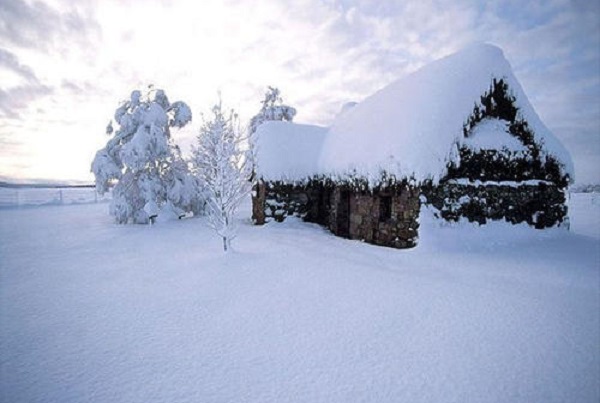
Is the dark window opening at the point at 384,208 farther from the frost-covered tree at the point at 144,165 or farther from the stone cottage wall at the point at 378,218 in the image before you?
the frost-covered tree at the point at 144,165

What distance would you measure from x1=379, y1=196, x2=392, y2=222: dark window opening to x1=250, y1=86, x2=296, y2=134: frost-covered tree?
20.3 meters

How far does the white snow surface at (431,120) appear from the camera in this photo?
9.24m

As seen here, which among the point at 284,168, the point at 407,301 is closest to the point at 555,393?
the point at 407,301

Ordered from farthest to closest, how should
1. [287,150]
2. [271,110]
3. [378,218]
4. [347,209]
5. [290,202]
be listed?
1. [271,110]
2. [287,150]
3. [290,202]
4. [347,209]
5. [378,218]

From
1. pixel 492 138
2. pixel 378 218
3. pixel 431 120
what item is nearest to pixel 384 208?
pixel 378 218

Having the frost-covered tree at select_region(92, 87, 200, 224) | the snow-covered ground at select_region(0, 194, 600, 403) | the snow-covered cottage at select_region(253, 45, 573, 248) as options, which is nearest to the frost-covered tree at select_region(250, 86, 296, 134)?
the frost-covered tree at select_region(92, 87, 200, 224)

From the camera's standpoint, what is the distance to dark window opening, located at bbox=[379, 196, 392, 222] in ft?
34.0

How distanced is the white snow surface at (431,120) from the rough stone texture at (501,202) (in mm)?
713

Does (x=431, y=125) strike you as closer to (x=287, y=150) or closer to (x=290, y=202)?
(x=290, y=202)

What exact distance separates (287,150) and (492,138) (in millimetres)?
8676

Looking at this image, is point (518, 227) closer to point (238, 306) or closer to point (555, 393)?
point (555, 393)

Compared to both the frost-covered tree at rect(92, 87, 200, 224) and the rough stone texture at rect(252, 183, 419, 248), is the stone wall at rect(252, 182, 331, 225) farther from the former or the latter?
the frost-covered tree at rect(92, 87, 200, 224)

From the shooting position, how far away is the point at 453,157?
9281mm

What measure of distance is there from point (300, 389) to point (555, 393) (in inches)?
102
